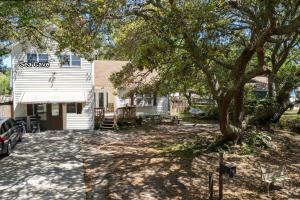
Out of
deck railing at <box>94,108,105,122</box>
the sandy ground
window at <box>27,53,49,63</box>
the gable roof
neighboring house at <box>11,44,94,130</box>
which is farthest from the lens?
the gable roof

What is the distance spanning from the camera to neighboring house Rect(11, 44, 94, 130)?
23734 mm

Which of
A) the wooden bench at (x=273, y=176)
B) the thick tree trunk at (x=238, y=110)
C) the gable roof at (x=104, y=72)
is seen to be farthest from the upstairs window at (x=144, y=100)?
the wooden bench at (x=273, y=176)

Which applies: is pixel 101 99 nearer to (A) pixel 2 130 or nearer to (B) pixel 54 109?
(B) pixel 54 109

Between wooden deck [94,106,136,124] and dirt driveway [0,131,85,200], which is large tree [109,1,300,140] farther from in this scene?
wooden deck [94,106,136,124]

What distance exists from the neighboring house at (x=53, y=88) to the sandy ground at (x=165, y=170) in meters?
3.87

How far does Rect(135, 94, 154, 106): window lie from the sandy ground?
368 inches

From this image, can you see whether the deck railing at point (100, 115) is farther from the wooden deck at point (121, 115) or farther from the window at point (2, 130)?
the window at point (2, 130)

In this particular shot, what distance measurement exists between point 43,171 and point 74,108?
1042cm

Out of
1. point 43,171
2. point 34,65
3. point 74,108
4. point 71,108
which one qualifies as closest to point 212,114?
point 74,108

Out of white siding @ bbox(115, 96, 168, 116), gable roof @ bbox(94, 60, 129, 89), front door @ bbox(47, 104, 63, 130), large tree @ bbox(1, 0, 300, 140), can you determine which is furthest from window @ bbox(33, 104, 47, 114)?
large tree @ bbox(1, 0, 300, 140)

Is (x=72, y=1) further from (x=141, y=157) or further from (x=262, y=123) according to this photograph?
(x=262, y=123)

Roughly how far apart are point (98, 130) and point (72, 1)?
1410 cm

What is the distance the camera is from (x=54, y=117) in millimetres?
24438

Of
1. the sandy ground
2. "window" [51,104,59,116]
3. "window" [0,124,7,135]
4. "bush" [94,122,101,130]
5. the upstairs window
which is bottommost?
the sandy ground
